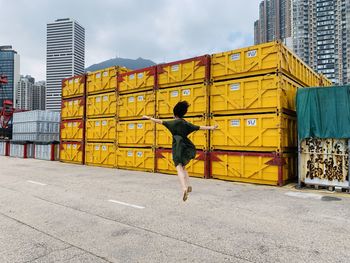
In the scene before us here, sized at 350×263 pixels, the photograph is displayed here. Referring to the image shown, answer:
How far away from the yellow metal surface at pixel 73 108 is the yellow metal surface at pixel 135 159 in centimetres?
527

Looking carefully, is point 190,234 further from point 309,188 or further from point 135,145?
point 135,145

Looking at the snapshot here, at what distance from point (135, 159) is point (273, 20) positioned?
114 m

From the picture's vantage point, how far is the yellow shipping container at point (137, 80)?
49.8 ft

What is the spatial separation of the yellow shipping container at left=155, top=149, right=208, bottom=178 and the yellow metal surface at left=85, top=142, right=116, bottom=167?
3981mm

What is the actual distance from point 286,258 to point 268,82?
841cm

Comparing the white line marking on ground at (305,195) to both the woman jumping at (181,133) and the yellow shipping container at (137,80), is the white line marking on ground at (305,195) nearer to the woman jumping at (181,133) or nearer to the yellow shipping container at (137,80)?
the woman jumping at (181,133)

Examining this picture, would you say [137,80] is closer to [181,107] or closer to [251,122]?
[251,122]

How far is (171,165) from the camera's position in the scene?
45.8 feet

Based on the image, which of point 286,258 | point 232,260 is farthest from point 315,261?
point 232,260

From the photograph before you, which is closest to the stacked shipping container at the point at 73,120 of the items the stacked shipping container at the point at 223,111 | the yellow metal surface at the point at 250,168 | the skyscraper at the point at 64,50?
the stacked shipping container at the point at 223,111

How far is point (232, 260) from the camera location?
3771mm

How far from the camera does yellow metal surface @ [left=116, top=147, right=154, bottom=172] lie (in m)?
15.1

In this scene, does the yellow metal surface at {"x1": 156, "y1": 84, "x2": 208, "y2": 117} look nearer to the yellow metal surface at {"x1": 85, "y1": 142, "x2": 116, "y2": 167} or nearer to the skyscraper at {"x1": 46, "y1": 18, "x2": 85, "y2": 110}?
the yellow metal surface at {"x1": 85, "y1": 142, "x2": 116, "y2": 167}

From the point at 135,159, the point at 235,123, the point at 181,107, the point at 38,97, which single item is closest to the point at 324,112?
the point at 235,123
